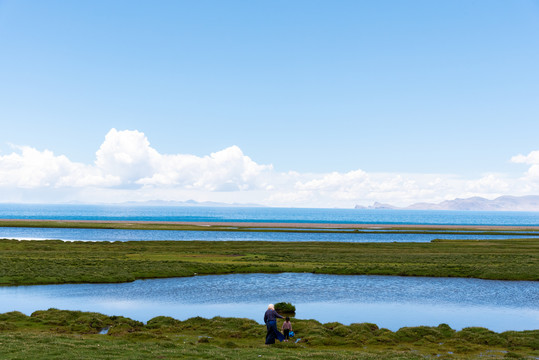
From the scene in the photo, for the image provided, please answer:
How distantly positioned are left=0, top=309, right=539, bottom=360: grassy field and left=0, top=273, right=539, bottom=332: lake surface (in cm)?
318

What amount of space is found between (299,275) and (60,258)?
35104 mm

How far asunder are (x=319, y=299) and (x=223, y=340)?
55.1 feet

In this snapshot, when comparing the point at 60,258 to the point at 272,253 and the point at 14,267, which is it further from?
the point at 272,253

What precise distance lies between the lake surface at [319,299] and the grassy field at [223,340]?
318cm

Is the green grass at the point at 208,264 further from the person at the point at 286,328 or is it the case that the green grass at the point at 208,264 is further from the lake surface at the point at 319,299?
the person at the point at 286,328

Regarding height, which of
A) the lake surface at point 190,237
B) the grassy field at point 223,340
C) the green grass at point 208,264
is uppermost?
the grassy field at point 223,340

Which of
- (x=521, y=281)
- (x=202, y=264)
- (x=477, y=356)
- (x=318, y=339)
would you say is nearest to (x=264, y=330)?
(x=318, y=339)

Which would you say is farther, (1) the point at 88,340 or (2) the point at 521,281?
(2) the point at 521,281

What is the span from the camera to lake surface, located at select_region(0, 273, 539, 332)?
35.5m

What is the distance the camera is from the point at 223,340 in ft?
90.6

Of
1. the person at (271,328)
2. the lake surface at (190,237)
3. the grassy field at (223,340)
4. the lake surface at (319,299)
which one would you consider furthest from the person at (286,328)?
the lake surface at (190,237)

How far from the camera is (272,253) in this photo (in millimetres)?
80562

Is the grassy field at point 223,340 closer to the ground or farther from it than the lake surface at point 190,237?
farther from it

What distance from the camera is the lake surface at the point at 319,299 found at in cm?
3550
